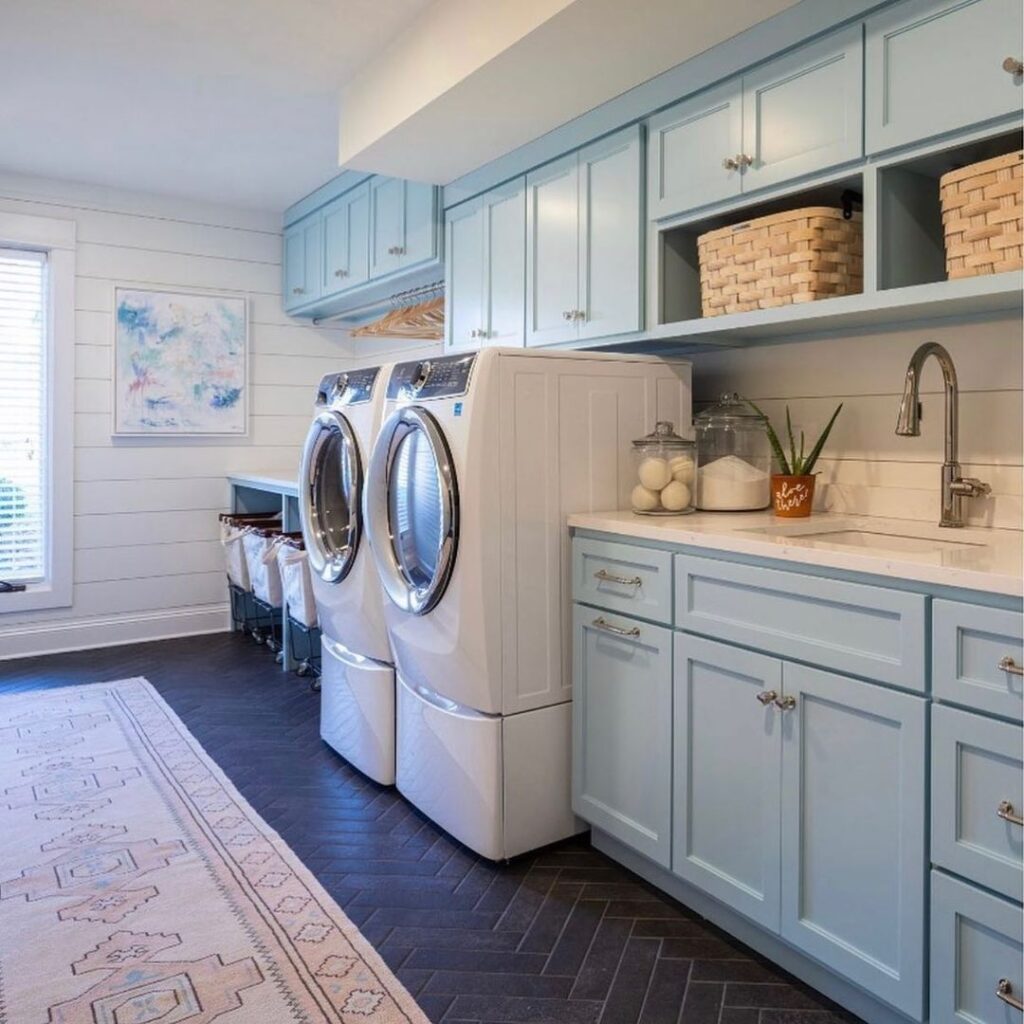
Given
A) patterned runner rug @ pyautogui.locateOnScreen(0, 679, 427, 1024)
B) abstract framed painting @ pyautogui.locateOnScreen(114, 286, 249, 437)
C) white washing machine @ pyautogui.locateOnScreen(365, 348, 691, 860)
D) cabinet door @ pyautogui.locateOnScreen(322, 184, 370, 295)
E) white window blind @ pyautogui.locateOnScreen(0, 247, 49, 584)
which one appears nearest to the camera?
patterned runner rug @ pyautogui.locateOnScreen(0, 679, 427, 1024)

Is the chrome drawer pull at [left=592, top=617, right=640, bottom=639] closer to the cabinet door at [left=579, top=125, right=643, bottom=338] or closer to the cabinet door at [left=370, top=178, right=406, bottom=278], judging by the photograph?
the cabinet door at [left=579, top=125, right=643, bottom=338]

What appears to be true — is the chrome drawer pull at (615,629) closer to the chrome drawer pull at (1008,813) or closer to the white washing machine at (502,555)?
the white washing machine at (502,555)

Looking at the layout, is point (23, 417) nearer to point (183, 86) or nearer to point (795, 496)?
point (183, 86)

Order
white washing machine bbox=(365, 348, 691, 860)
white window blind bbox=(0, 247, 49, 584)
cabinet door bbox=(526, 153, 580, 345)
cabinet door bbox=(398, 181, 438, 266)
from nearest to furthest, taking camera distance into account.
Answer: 1. white washing machine bbox=(365, 348, 691, 860)
2. cabinet door bbox=(526, 153, 580, 345)
3. cabinet door bbox=(398, 181, 438, 266)
4. white window blind bbox=(0, 247, 49, 584)

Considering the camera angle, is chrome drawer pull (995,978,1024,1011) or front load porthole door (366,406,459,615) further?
front load porthole door (366,406,459,615)

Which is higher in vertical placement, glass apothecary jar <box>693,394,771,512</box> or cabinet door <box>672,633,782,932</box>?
glass apothecary jar <box>693,394,771,512</box>

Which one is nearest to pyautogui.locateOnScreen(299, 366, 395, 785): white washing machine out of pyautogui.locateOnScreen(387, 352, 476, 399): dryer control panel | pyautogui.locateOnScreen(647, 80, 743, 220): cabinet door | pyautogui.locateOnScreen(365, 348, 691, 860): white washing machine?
pyautogui.locateOnScreen(387, 352, 476, 399): dryer control panel

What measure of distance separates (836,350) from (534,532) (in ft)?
3.30

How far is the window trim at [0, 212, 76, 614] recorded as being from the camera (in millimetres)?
4578

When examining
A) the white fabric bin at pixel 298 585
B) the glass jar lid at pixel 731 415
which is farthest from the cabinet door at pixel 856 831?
the white fabric bin at pixel 298 585

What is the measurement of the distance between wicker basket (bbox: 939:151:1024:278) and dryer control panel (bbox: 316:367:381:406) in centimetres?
174

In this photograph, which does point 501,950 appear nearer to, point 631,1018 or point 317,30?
point 631,1018

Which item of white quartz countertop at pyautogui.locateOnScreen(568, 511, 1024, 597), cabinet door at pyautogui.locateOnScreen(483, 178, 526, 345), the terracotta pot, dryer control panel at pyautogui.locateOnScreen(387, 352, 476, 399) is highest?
cabinet door at pyautogui.locateOnScreen(483, 178, 526, 345)

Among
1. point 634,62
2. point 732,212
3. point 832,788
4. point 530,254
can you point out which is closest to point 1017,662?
point 832,788
